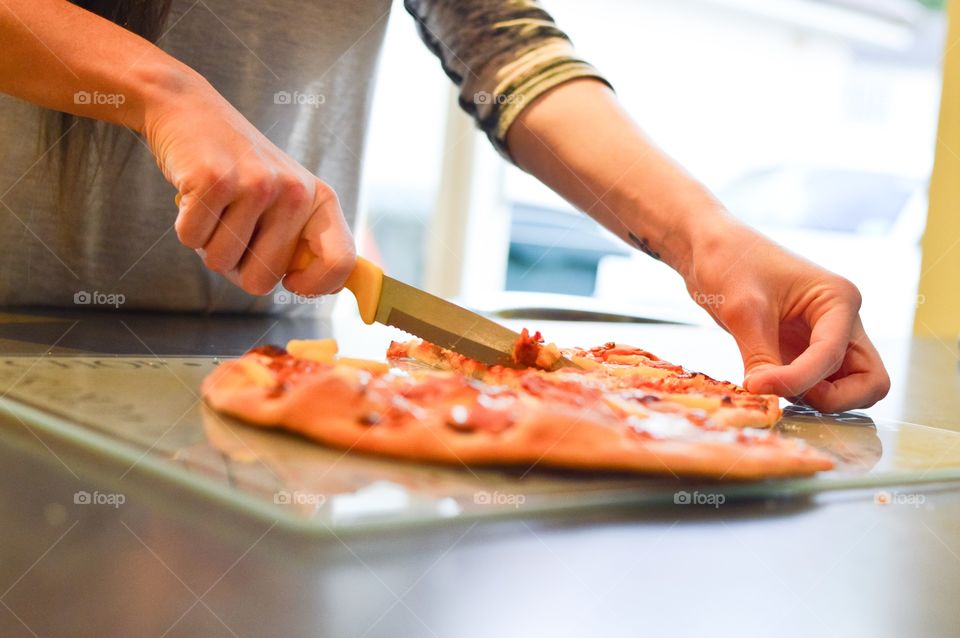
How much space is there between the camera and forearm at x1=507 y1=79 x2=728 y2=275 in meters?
1.13

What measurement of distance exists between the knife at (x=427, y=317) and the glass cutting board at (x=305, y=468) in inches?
7.5

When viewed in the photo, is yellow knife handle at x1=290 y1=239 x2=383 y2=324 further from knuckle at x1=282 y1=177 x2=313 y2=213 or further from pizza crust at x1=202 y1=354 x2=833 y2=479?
pizza crust at x1=202 y1=354 x2=833 y2=479

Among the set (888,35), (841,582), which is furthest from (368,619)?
(888,35)

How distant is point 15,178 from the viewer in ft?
4.15

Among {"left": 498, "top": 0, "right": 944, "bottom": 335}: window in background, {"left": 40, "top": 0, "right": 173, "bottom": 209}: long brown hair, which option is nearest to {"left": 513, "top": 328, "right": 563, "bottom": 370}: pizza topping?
{"left": 40, "top": 0, "right": 173, "bottom": 209}: long brown hair

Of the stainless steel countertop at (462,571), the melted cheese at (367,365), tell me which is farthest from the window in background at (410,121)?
the stainless steel countertop at (462,571)

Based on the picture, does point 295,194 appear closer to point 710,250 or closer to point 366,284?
point 366,284

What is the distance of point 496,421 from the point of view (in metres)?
0.60

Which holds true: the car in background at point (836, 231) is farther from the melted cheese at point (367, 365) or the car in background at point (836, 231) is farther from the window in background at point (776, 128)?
the melted cheese at point (367, 365)

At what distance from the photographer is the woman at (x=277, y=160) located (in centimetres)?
86

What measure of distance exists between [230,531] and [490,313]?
4.27 ft

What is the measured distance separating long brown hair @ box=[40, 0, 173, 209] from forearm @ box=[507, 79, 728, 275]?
18.4 inches

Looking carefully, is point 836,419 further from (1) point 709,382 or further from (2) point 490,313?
(2) point 490,313

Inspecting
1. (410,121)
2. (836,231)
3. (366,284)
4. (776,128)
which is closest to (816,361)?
(366,284)
